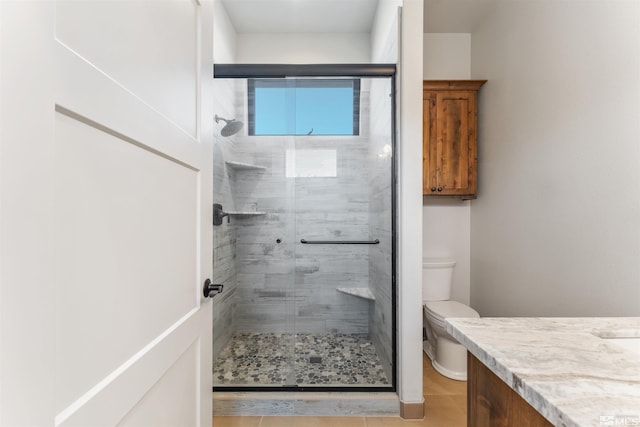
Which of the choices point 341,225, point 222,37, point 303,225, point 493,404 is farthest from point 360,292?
point 222,37

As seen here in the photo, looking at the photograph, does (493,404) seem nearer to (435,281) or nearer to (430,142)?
(435,281)

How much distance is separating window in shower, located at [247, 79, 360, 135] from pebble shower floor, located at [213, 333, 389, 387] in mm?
1564

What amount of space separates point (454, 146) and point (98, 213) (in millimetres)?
2557

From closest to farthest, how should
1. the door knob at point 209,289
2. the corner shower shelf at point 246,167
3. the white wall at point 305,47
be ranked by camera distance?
the door knob at point 209,289 < the corner shower shelf at point 246,167 < the white wall at point 305,47

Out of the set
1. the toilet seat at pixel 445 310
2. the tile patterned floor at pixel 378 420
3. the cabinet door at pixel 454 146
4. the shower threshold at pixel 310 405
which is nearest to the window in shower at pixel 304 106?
the cabinet door at pixel 454 146

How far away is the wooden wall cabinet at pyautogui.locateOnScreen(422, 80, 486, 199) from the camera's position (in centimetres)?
247

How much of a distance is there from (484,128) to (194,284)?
256 cm

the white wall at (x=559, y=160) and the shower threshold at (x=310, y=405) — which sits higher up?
the white wall at (x=559, y=160)

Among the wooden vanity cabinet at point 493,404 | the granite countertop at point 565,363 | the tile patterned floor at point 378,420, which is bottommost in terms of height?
the tile patterned floor at point 378,420

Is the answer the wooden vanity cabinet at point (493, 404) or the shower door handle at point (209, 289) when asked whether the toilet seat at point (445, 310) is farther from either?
the shower door handle at point (209, 289)

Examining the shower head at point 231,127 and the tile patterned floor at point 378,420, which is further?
the shower head at point 231,127

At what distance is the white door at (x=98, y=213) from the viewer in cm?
33

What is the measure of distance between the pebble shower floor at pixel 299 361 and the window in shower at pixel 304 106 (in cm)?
156

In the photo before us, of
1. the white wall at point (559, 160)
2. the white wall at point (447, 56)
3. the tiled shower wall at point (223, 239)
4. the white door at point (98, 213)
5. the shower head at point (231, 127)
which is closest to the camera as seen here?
the white door at point (98, 213)
